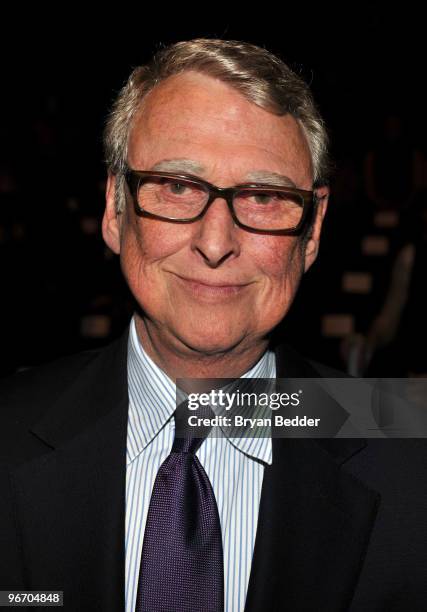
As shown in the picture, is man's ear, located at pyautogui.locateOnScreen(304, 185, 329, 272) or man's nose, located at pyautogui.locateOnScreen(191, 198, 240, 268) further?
man's ear, located at pyautogui.locateOnScreen(304, 185, 329, 272)

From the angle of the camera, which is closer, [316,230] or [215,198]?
[215,198]

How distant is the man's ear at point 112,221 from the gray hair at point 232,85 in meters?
0.03

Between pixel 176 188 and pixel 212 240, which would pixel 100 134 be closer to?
pixel 176 188

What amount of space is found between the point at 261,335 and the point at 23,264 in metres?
3.64

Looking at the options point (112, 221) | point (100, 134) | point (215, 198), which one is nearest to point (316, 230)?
point (215, 198)

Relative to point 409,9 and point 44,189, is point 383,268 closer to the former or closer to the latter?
point 409,9

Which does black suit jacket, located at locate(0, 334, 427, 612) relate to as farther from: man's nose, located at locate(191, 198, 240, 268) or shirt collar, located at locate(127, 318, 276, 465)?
man's nose, located at locate(191, 198, 240, 268)

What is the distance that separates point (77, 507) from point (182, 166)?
78cm

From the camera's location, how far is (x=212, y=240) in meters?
1.33

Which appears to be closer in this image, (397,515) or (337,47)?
(397,515)

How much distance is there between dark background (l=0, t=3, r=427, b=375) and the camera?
471cm

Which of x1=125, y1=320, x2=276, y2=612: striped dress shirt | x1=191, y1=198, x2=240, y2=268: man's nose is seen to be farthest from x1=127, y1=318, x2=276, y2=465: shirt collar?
x1=191, y1=198, x2=240, y2=268: man's nose

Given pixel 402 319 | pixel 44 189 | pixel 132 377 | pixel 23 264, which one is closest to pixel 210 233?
pixel 132 377

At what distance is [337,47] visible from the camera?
514 cm
